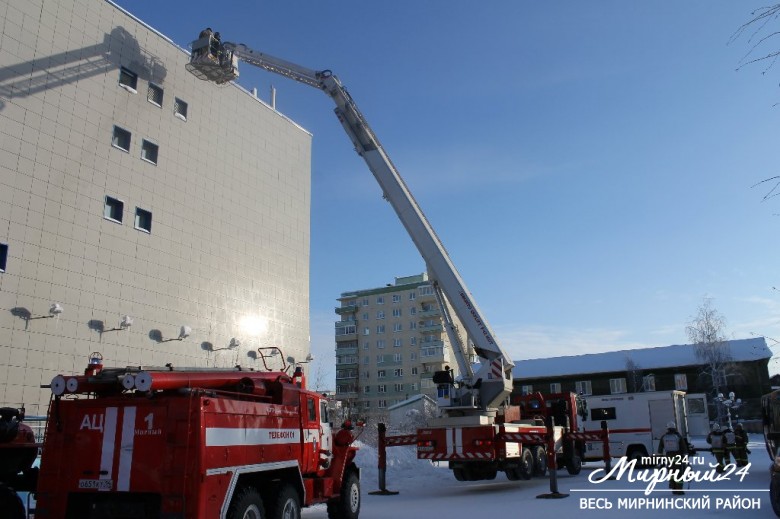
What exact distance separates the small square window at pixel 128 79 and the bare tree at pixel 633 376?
5635 cm

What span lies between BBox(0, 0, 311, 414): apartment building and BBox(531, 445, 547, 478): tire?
626 inches

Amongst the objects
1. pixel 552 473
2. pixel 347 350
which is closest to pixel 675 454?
pixel 552 473

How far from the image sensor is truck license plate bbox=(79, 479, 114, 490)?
27.0ft

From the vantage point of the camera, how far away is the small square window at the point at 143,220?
26.0 metres

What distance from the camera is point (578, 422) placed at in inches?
958

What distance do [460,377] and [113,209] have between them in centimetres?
1582

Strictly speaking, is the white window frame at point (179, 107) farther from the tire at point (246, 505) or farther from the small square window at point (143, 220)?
the tire at point (246, 505)

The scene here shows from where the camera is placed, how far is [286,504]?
9930 millimetres

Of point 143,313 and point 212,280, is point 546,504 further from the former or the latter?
point 212,280

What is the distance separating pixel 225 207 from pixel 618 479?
71.6 ft

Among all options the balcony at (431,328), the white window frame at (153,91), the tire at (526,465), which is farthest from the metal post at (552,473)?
the balcony at (431,328)

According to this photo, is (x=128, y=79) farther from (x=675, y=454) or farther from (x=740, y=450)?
(x=740, y=450)

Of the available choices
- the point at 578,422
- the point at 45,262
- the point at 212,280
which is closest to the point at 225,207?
the point at 212,280

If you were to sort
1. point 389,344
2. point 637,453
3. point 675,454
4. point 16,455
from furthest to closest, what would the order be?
point 389,344 < point 637,453 < point 675,454 < point 16,455
